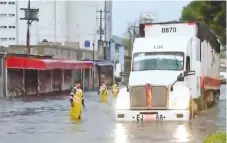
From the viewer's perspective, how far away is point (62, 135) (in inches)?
642

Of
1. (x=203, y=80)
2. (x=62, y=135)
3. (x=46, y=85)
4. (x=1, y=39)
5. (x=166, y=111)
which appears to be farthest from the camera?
(x=1, y=39)

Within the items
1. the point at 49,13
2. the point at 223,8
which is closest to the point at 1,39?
the point at 49,13

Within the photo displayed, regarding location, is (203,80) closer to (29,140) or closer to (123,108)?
(123,108)

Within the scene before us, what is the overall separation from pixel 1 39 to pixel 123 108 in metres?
62.7

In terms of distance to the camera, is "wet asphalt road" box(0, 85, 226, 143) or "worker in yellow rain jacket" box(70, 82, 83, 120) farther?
"worker in yellow rain jacket" box(70, 82, 83, 120)

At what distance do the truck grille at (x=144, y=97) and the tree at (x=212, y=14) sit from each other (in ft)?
40.7

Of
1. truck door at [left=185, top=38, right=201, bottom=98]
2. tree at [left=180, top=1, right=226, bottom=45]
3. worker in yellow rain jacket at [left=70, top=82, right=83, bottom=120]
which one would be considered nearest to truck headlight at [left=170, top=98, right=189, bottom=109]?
truck door at [left=185, top=38, right=201, bottom=98]

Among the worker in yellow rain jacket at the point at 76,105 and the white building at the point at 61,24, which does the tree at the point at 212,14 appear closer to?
the worker in yellow rain jacket at the point at 76,105

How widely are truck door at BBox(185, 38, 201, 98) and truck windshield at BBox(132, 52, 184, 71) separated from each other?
0.48 metres

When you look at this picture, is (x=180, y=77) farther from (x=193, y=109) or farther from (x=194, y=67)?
(x=194, y=67)

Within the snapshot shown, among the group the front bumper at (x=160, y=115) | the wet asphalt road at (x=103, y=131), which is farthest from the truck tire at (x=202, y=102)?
the front bumper at (x=160, y=115)

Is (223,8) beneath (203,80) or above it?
above

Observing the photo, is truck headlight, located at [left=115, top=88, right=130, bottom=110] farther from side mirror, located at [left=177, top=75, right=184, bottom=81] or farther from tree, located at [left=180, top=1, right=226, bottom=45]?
tree, located at [left=180, top=1, right=226, bottom=45]

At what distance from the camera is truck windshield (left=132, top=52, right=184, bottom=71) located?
71.6ft
